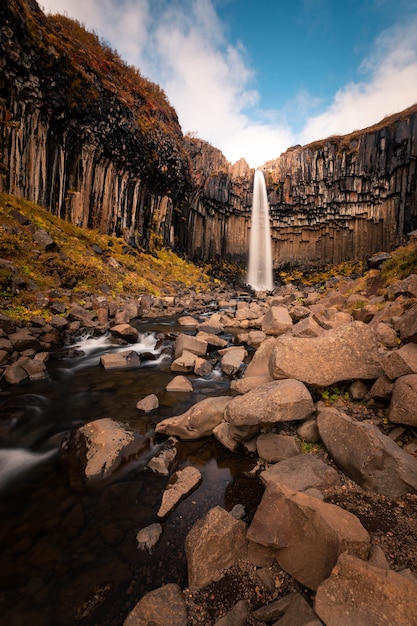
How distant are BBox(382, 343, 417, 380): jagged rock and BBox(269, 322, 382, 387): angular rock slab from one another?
1.61ft

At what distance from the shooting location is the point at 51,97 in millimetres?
19125

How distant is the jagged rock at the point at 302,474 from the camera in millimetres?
3275

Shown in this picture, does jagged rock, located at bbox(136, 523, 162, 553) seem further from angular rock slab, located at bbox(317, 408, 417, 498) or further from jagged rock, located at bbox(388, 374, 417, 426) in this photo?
jagged rock, located at bbox(388, 374, 417, 426)

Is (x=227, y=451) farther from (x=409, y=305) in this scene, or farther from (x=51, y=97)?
(x=51, y=97)

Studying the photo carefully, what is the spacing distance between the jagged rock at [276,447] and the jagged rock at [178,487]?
1.05m

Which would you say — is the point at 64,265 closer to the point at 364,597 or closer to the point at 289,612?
the point at 289,612

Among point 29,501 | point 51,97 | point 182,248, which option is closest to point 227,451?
point 29,501

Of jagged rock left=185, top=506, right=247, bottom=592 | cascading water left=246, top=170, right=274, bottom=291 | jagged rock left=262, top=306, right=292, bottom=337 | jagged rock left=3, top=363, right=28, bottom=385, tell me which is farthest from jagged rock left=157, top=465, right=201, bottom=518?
cascading water left=246, top=170, right=274, bottom=291

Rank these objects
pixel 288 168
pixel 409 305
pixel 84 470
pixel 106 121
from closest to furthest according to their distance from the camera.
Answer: pixel 84 470 < pixel 409 305 < pixel 106 121 < pixel 288 168

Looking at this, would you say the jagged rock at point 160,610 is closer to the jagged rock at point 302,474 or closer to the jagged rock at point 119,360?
the jagged rock at point 302,474

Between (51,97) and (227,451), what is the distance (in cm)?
2563

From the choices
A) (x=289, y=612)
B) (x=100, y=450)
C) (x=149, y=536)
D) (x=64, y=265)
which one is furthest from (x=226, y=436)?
(x=64, y=265)

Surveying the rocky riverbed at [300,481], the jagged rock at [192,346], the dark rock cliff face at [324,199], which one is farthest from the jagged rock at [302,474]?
the dark rock cliff face at [324,199]

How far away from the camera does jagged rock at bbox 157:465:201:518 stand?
3.37 metres
